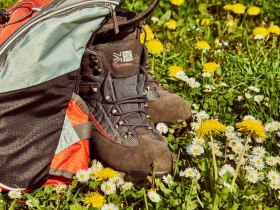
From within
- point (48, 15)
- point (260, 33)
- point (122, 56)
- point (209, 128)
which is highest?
point (48, 15)

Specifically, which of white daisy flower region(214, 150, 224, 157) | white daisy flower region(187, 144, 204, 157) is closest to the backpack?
white daisy flower region(187, 144, 204, 157)

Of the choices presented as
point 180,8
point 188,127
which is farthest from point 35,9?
point 180,8

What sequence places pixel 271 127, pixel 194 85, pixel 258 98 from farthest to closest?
pixel 194 85 < pixel 258 98 < pixel 271 127

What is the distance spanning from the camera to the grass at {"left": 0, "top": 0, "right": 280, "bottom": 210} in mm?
1965

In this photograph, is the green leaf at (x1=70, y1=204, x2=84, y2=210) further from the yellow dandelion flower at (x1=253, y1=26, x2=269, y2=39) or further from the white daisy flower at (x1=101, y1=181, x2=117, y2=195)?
the yellow dandelion flower at (x1=253, y1=26, x2=269, y2=39)

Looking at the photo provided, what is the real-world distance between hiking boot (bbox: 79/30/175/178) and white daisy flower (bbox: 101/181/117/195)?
155mm

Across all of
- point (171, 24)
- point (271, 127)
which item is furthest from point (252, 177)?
point (171, 24)

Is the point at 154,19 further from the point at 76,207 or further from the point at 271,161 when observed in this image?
the point at 76,207

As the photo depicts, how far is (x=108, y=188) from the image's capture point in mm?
1982

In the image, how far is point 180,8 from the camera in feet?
11.6

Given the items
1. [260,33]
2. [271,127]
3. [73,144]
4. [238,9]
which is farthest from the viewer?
[238,9]

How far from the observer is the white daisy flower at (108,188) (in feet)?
6.46

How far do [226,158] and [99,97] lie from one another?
0.57 m

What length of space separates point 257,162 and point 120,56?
68 cm
